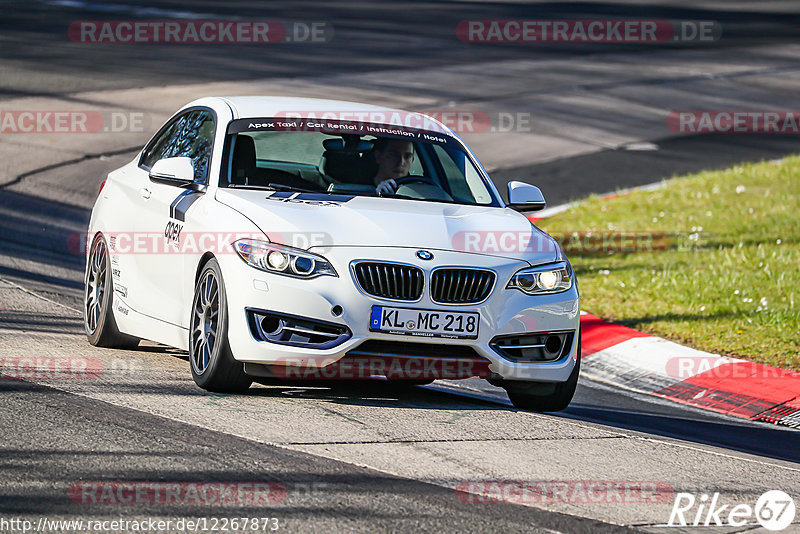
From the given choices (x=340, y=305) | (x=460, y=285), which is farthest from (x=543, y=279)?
(x=340, y=305)

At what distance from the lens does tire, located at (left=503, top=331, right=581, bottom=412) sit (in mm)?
7336

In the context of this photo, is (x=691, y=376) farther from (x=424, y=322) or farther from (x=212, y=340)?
(x=212, y=340)

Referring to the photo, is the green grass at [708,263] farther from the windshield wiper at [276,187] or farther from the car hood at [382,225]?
the windshield wiper at [276,187]

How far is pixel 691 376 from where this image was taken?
9258 mm

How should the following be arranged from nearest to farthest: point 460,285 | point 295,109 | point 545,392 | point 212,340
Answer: point 460,285 → point 212,340 → point 545,392 → point 295,109

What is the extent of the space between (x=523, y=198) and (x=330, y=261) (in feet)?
6.16

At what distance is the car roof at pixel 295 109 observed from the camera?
8.10 m

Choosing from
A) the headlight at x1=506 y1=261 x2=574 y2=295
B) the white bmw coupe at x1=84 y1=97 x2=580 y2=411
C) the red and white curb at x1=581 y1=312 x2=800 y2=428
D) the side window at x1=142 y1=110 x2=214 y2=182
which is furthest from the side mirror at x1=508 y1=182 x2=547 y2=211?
the side window at x1=142 y1=110 x2=214 y2=182

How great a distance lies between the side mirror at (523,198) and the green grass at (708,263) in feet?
8.29

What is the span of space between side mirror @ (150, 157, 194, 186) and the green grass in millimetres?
4519

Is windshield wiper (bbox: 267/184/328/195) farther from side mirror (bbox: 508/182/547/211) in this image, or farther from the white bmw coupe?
side mirror (bbox: 508/182/547/211)

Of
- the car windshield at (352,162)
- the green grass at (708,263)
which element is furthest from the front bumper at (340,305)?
the green grass at (708,263)

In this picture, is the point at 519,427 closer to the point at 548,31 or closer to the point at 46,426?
the point at 46,426

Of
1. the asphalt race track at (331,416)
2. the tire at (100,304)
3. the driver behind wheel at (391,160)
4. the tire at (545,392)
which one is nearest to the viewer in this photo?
the asphalt race track at (331,416)
